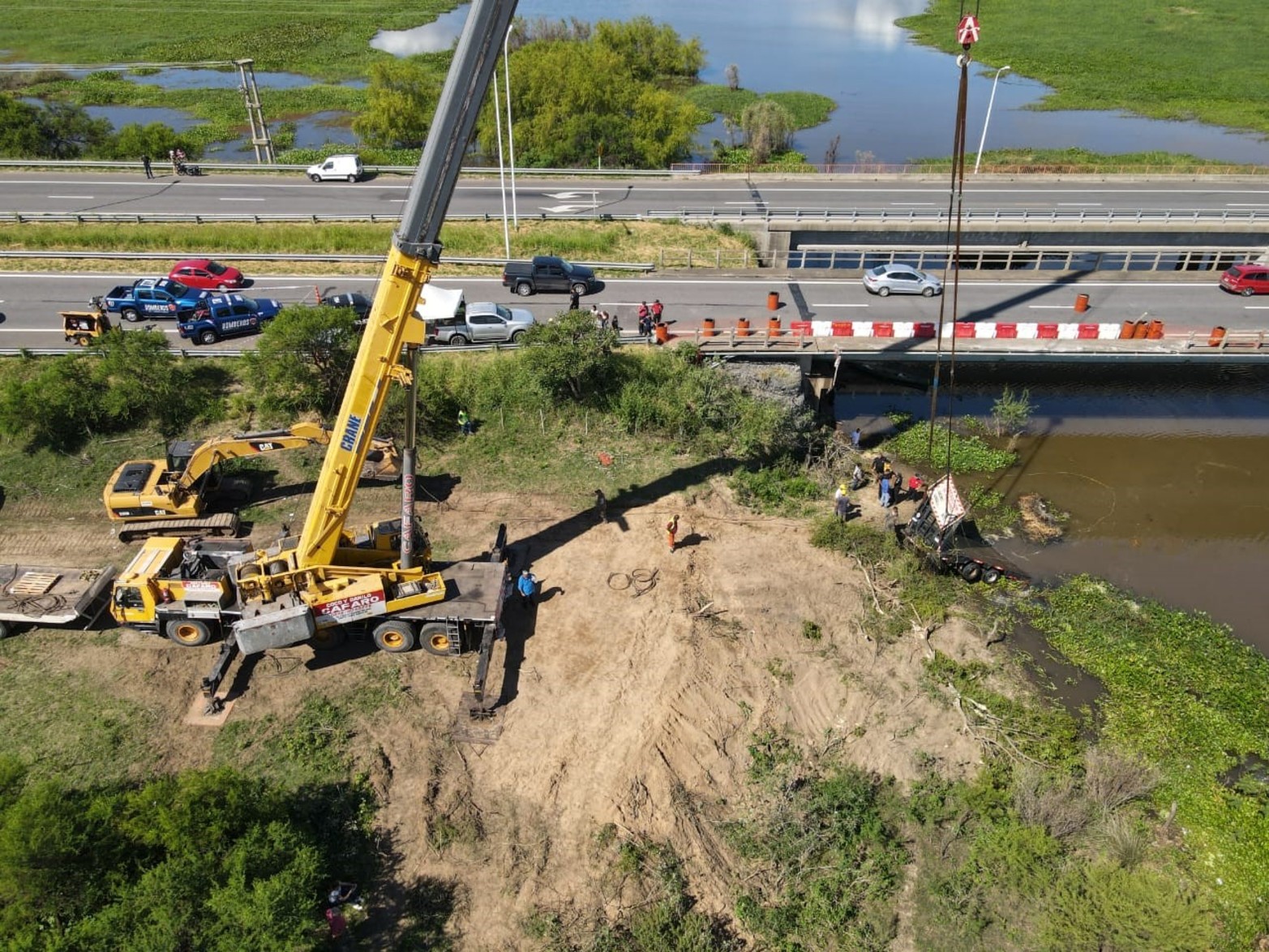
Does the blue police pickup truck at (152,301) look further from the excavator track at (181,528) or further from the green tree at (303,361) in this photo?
the excavator track at (181,528)

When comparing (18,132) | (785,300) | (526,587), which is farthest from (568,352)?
(18,132)

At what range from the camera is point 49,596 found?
18625 millimetres

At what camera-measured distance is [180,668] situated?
59.3ft

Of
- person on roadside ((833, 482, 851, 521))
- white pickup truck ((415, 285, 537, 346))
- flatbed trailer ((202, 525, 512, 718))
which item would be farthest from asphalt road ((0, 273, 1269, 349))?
flatbed trailer ((202, 525, 512, 718))

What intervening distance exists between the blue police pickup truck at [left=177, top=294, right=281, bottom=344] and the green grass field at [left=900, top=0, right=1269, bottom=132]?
3075 inches

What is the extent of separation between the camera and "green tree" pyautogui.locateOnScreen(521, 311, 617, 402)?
26.4m

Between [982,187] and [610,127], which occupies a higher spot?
[610,127]

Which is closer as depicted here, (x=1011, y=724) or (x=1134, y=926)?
(x=1134, y=926)

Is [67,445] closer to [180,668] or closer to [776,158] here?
[180,668]

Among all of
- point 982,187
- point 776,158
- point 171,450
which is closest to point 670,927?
point 171,450

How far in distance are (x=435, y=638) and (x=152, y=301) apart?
893 inches

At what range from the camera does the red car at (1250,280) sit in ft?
106

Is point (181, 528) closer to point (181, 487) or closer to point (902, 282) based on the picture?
point (181, 487)

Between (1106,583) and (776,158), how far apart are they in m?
48.0
